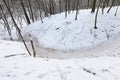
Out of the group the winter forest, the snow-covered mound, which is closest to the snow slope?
the winter forest

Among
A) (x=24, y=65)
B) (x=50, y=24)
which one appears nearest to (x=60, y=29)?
(x=50, y=24)

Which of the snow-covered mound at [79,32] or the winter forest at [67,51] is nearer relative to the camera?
the winter forest at [67,51]

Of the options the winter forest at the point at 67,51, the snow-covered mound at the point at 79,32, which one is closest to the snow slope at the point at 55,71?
the winter forest at the point at 67,51

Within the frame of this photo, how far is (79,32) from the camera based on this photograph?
1405 centimetres

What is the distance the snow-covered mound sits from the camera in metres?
13.0

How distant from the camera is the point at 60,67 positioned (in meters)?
5.85

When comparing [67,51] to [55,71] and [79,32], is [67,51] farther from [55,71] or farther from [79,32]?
[55,71]

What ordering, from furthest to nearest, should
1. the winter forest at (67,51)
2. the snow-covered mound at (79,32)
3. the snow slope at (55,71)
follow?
the snow-covered mound at (79,32) < the winter forest at (67,51) < the snow slope at (55,71)

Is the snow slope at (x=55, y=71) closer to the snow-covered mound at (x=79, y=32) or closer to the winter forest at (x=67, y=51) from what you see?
the winter forest at (x=67, y=51)

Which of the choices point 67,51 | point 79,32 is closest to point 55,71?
point 67,51

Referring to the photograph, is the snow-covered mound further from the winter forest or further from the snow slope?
the snow slope

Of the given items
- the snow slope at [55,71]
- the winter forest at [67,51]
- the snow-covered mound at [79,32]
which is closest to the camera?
the snow slope at [55,71]

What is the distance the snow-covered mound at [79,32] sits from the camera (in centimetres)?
1302

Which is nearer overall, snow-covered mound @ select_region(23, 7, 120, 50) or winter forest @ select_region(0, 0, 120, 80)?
winter forest @ select_region(0, 0, 120, 80)
